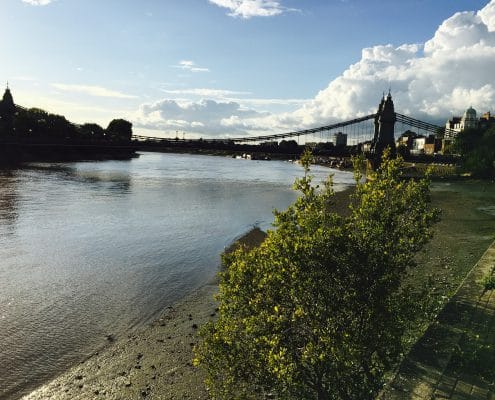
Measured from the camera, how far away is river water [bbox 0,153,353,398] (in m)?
14.2

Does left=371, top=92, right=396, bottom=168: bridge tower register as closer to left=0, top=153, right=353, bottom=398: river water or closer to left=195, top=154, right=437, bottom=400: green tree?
left=0, top=153, right=353, bottom=398: river water

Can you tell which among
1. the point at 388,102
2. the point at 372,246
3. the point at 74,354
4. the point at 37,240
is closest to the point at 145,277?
the point at 74,354

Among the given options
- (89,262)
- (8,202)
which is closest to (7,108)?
(8,202)

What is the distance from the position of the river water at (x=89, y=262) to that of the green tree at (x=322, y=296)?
26.7 feet

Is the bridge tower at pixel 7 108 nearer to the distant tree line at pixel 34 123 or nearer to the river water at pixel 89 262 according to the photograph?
the distant tree line at pixel 34 123

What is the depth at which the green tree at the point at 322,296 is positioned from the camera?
6.82 meters

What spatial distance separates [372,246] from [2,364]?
12021 millimetres

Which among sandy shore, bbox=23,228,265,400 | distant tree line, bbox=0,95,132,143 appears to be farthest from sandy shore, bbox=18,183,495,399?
distant tree line, bbox=0,95,132,143

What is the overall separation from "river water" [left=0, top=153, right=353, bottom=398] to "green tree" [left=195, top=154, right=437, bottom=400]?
26.7ft

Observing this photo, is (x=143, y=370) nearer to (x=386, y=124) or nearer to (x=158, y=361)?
(x=158, y=361)

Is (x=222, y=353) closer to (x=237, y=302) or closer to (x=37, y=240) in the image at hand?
(x=237, y=302)

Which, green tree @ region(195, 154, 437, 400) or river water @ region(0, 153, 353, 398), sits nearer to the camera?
green tree @ region(195, 154, 437, 400)

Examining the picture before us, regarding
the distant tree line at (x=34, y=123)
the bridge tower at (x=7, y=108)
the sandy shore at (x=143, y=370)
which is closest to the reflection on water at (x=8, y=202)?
the sandy shore at (x=143, y=370)

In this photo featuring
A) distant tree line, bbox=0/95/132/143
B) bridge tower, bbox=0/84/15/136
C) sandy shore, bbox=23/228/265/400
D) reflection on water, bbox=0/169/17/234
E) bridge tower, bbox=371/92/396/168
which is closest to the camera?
sandy shore, bbox=23/228/265/400
